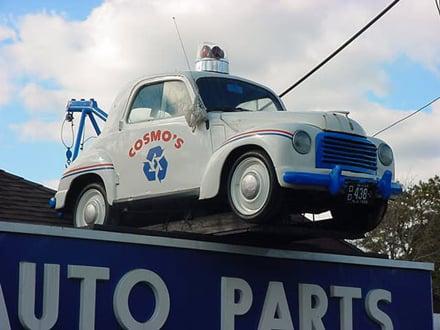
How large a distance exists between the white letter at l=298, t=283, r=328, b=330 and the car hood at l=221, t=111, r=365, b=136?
1923mm

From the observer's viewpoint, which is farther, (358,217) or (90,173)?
(90,173)

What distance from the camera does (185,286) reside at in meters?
8.71

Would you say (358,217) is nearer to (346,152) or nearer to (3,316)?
(346,152)

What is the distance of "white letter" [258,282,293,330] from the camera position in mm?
9344

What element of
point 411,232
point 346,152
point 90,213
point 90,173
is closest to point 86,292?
point 90,213

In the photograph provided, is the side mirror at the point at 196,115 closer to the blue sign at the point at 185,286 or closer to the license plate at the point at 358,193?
the blue sign at the point at 185,286

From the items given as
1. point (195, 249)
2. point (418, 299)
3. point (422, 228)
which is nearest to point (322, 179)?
point (195, 249)

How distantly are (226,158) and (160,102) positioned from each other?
1.37 meters

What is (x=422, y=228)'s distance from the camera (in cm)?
4147

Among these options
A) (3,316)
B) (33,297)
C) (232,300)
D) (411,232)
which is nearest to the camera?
(3,316)

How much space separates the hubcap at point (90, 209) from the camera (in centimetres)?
988

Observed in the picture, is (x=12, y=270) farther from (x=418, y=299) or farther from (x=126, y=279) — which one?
(x=418, y=299)

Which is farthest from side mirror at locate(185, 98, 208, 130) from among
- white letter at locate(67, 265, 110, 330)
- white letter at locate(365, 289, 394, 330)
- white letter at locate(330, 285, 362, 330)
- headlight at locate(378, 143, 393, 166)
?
white letter at locate(365, 289, 394, 330)

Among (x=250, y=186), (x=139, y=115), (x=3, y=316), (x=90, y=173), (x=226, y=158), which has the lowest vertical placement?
(x=3, y=316)
